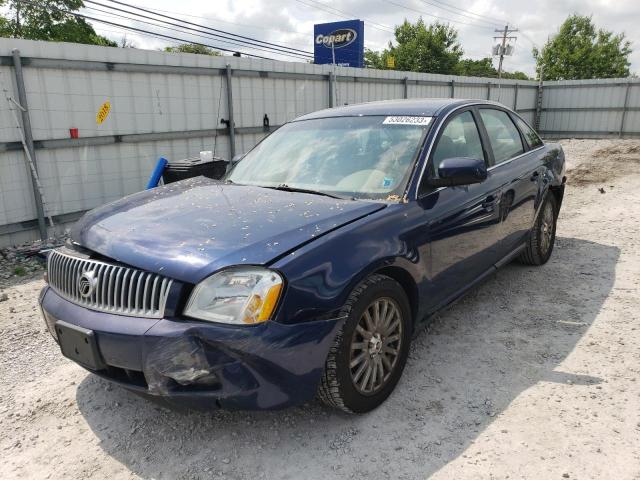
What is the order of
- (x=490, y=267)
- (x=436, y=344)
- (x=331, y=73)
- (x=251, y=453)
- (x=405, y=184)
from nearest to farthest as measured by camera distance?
(x=251, y=453), (x=405, y=184), (x=436, y=344), (x=490, y=267), (x=331, y=73)

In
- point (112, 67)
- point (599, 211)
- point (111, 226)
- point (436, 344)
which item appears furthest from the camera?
point (599, 211)

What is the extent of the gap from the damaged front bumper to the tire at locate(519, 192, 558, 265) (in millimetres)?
3257

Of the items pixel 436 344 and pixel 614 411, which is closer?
pixel 614 411

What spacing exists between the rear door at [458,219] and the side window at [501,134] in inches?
9.1

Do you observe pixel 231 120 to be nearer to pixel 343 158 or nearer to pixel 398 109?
pixel 398 109

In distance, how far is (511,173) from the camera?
13.8 ft

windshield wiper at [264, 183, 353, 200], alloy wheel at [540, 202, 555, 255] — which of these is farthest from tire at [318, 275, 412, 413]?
alloy wheel at [540, 202, 555, 255]

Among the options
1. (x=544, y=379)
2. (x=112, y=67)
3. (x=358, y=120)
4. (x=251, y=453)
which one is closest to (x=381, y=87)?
(x=112, y=67)

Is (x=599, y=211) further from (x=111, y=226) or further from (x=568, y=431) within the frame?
(x=111, y=226)

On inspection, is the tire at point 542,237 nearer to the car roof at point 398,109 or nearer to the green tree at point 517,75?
the car roof at point 398,109

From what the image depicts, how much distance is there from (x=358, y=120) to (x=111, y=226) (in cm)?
185

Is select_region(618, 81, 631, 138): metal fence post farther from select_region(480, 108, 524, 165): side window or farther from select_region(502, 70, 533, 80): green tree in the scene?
select_region(502, 70, 533, 80): green tree

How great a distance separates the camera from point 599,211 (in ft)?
26.0

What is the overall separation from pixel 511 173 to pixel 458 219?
1.13 meters
